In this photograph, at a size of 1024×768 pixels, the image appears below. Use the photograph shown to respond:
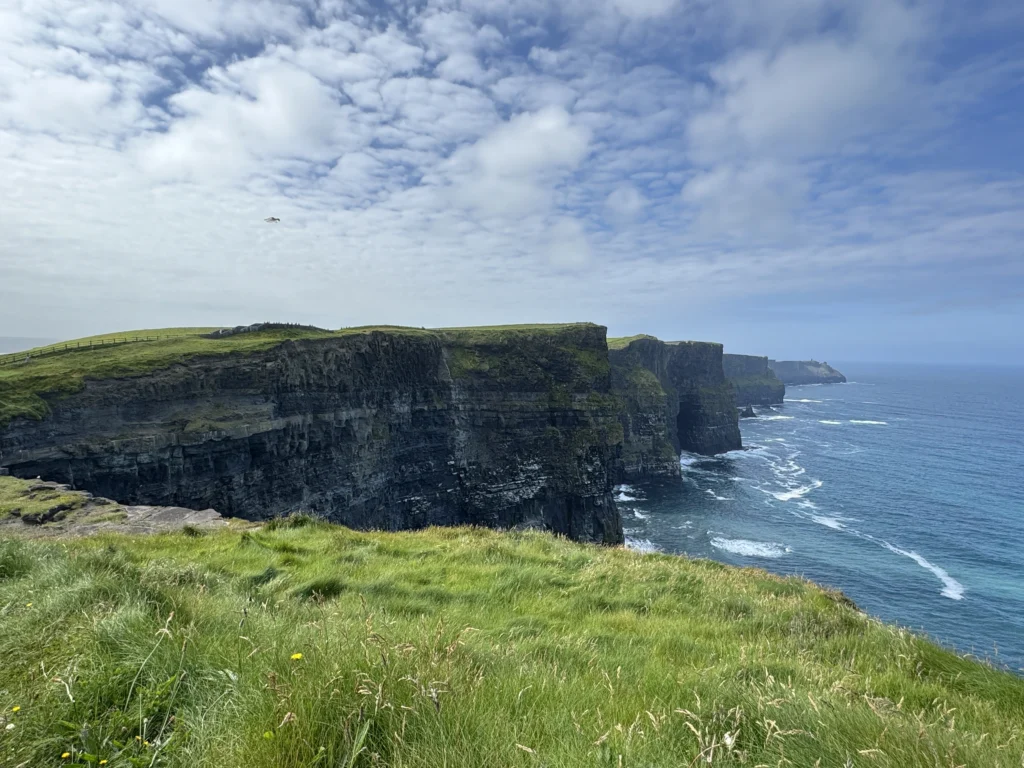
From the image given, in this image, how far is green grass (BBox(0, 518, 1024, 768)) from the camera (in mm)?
2713

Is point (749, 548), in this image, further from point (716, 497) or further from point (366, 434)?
point (366, 434)

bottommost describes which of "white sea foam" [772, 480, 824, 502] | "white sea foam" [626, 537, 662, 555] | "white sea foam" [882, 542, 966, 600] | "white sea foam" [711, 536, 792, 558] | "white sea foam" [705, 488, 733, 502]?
"white sea foam" [626, 537, 662, 555]

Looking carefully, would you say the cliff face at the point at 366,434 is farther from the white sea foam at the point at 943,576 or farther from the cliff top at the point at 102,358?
the white sea foam at the point at 943,576

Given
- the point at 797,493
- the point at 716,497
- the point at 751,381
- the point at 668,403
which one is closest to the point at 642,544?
the point at 716,497

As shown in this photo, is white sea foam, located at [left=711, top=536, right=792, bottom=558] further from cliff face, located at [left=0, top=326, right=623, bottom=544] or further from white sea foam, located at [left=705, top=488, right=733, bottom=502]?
white sea foam, located at [left=705, top=488, right=733, bottom=502]

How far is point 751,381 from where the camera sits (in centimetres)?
19088

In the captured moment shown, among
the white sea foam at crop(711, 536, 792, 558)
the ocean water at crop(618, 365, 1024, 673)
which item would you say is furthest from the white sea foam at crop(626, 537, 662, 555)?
the white sea foam at crop(711, 536, 792, 558)

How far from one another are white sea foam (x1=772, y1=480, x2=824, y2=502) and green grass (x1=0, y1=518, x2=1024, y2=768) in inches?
3115

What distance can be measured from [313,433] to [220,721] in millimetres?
52391

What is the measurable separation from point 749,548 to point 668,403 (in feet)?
186

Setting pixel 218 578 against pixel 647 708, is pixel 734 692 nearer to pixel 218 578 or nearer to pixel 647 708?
pixel 647 708

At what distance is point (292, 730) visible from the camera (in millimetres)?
2646

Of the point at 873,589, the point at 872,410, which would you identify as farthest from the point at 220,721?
the point at 872,410

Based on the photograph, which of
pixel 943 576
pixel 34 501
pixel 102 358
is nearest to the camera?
pixel 34 501
